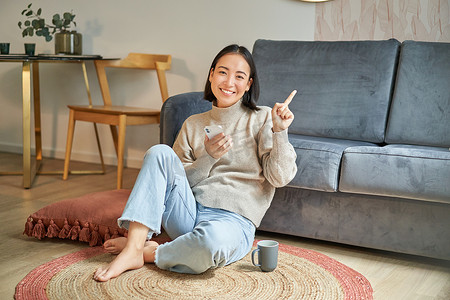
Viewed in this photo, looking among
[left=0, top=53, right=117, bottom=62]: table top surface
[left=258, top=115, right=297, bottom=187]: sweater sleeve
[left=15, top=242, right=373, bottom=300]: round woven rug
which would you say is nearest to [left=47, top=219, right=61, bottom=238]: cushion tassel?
[left=15, top=242, right=373, bottom=300]: round woven rug

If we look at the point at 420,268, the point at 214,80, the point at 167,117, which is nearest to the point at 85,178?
the point at 167,117

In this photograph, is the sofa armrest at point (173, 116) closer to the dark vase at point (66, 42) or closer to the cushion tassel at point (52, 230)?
the cushion tassel at point (52, 230)

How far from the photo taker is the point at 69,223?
7.30 feet

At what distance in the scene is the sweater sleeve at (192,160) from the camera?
195cm

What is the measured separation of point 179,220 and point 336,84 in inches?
43.5

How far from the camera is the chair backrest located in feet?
11.0

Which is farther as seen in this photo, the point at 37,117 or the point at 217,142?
the point at 37,117

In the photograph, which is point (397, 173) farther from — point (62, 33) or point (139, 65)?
point (62, 33)

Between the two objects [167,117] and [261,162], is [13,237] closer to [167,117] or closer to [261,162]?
[167,117]

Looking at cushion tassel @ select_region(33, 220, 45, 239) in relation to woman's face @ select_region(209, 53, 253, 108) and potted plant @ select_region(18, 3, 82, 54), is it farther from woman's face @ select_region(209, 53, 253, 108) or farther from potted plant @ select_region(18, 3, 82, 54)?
potted plant @ select_region(18, 3, 82, 54)

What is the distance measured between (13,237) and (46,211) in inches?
6.9

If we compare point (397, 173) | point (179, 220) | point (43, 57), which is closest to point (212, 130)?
point (179, 220)

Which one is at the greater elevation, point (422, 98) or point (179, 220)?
point (422, 98)

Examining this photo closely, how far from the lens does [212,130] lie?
1.84 meters
